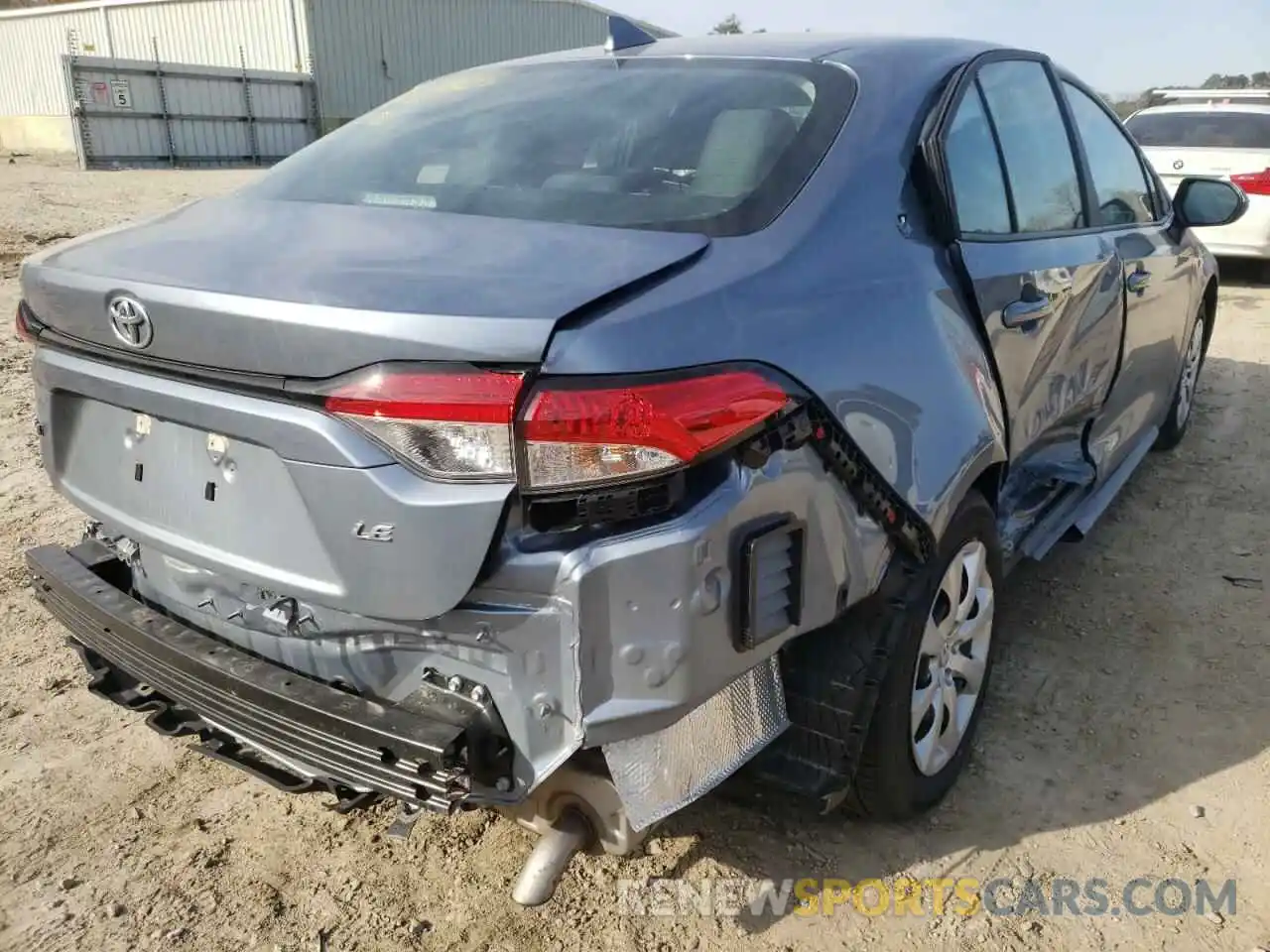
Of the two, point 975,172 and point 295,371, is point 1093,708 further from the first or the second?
point 295,371

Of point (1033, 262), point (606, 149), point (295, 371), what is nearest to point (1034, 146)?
point (1033, 262)

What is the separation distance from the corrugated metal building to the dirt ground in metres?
27.2

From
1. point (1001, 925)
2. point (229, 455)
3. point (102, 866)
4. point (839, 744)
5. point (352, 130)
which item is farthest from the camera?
point (352, 130)

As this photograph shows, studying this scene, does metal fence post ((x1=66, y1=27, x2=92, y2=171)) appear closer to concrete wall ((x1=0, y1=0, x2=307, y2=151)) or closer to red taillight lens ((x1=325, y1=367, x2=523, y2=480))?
concrete wall ((x1=0, y1=0, x2=307, y2=151))

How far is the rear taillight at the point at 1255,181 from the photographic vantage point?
354 inches

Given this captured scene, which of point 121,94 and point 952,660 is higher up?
point 952,660

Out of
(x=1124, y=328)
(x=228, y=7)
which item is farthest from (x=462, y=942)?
(x=228, y=7)

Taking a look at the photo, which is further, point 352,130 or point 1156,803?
point 352,130

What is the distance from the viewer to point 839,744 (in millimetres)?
2018

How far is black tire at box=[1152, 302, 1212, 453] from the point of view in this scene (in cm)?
492

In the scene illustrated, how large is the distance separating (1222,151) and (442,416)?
998cm

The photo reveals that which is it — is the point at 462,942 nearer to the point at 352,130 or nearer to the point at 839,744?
the point at 839,744

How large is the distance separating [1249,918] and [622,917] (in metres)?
1.36

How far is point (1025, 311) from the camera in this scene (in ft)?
8.49
